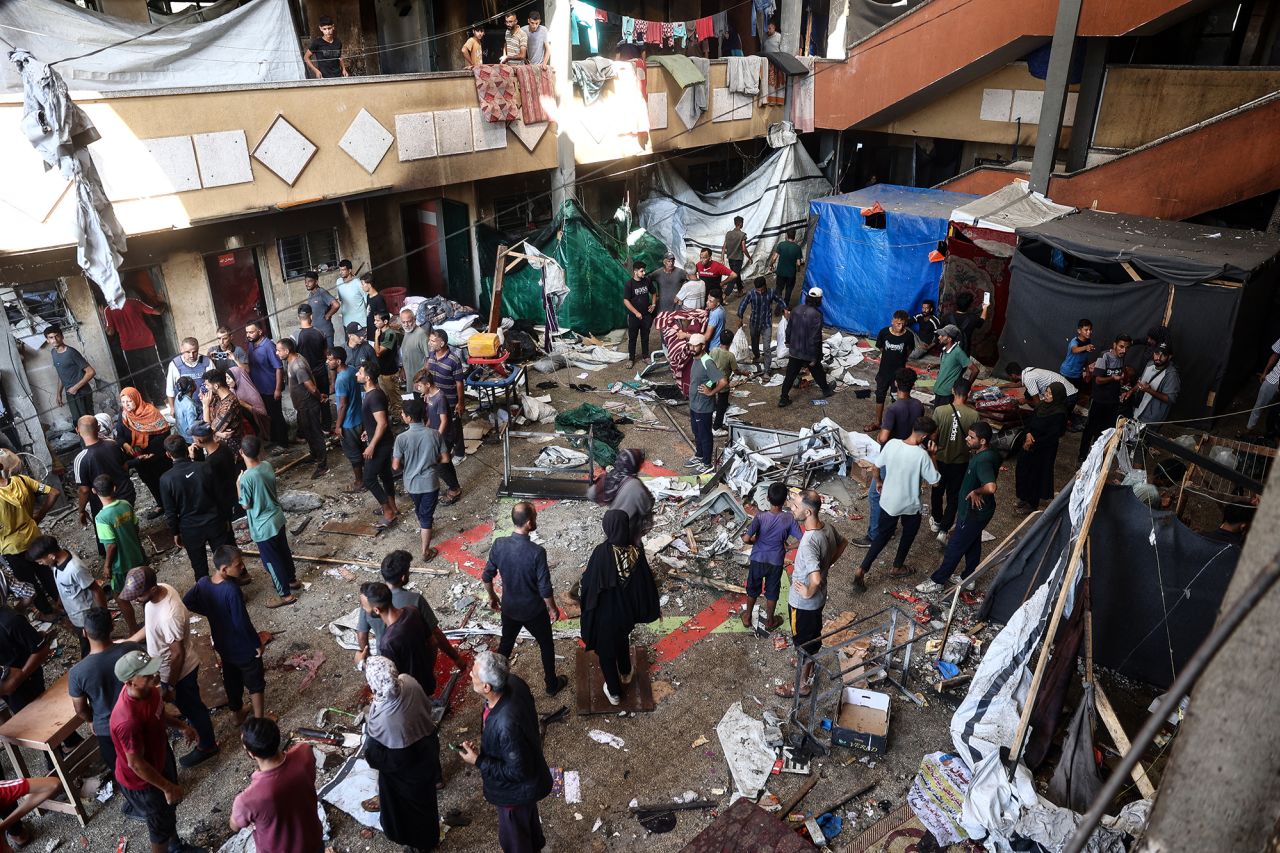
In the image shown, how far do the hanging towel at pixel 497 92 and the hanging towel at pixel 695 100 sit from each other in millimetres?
4437

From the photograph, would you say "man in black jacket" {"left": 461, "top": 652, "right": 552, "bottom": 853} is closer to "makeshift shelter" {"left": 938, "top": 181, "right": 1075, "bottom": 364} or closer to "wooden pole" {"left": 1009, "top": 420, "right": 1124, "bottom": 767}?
"wooden pole" {"left": 1009, "top": 420, "right": 1124, "bottom": 767}

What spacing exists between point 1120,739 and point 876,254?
10.3 meters

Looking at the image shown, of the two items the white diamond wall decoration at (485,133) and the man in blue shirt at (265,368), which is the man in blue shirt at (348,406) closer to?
the man in blue shirt at (265,368)

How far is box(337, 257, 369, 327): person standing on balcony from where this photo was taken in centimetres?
1195

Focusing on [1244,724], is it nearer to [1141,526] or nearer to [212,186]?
[1141,526]

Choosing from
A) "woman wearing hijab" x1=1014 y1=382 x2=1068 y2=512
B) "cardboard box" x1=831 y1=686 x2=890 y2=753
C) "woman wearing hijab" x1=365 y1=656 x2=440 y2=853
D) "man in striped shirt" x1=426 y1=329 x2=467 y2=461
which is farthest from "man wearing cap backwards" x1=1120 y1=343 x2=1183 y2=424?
"woman wearing hijab" x1=365 y1=656 x2=440 y2=853

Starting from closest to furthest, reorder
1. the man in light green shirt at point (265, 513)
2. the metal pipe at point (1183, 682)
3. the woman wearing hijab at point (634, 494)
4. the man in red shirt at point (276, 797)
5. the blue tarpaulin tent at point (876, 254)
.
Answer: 1. the metal pipe at point (1183, 682)
2. the man in red shirt at point (276, 797)
3. the woman wearing hijab at point (634, 494)
4. the man in light green shirt at point (265, 513)
5. the blue tarpaulin tent at point (876, 254)

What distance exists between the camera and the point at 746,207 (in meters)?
18.2

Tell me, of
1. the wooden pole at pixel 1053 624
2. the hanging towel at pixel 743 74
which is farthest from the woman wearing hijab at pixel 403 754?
the hanging towel at pixel 743 74

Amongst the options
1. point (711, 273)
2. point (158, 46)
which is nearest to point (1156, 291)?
point (711, 273)

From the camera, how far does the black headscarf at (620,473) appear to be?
7129mm

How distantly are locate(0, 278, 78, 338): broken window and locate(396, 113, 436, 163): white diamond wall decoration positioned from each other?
477cm

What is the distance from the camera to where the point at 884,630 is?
7.34 meters

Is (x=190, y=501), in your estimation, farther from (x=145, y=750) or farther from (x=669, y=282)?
(x=669, y=282)
